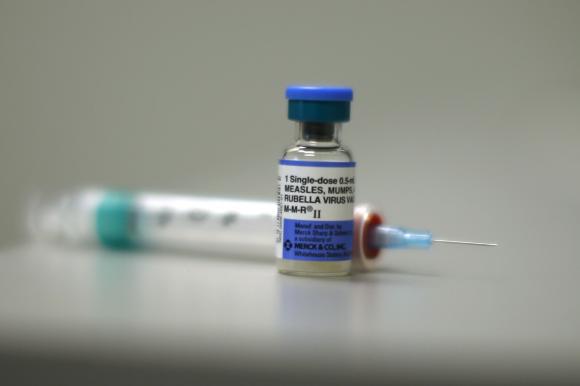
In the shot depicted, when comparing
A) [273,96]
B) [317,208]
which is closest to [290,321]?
[317,208]

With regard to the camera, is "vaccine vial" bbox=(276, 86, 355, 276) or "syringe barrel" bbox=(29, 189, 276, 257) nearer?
"vaccine vial" bbox=(276, 86, 355, 276)

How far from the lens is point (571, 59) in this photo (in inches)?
92.0

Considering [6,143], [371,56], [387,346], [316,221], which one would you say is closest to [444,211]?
[371,56]

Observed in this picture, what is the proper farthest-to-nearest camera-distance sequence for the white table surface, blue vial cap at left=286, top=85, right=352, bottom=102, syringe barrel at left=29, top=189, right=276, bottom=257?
syringe barrel at left=29, top=189, right=276, bottom=257 < blue vial cap at left=286, top=85, right=352, bottom=102 < the white table surface

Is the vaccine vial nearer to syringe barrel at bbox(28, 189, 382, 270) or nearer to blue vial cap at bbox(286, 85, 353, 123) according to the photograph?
blue vial cap at bbox(286, 85, 353, 123)

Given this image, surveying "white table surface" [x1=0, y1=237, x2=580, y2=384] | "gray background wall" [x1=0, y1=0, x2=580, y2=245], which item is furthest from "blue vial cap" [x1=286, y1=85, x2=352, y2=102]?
"gray background wall" [x1=0, y1=0, x2=580, y2=245]

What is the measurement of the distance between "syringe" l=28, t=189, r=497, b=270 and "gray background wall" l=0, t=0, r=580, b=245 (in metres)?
0.52

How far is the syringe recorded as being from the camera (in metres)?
1.52

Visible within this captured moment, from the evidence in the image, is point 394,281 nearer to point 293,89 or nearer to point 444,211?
point 293,89

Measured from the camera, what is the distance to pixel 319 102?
1.25 meters

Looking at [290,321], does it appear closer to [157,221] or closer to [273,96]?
[157,221]

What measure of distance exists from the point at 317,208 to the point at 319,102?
15 centimetres

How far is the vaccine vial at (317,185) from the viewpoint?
126 centimetres

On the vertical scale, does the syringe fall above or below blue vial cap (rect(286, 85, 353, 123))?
below
